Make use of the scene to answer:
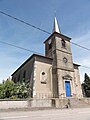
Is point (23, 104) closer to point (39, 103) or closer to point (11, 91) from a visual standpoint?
point (39, 103)

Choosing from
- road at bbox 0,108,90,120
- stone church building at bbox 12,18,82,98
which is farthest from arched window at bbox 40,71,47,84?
road at bbox 0,108,90,120

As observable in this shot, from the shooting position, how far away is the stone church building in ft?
77.2

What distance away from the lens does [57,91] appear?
24.0 metres

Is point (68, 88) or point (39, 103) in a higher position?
point (68, 88)

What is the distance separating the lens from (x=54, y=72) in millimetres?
25641

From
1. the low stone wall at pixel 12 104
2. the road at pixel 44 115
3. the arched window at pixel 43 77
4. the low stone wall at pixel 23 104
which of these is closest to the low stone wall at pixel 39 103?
the low stone wall at pixel 23 104

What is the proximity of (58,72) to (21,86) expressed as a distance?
708 cm

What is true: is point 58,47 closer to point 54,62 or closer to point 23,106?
point 54,62

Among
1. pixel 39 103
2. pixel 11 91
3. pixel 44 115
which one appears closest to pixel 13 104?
pixel 39 103

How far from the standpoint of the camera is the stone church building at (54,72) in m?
23.5

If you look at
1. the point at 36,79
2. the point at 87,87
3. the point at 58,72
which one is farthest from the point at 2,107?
the point at 87,87

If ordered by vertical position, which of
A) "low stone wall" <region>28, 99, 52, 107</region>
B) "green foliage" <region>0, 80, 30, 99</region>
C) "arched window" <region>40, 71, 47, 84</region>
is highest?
"arched window" <region>40, 71, 47, 84</region>

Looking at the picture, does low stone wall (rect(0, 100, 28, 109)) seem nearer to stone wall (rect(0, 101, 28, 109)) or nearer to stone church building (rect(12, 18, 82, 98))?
stone wall (rect(0, 101, 28, 109))

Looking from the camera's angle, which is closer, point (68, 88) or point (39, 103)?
point (39, 103)
